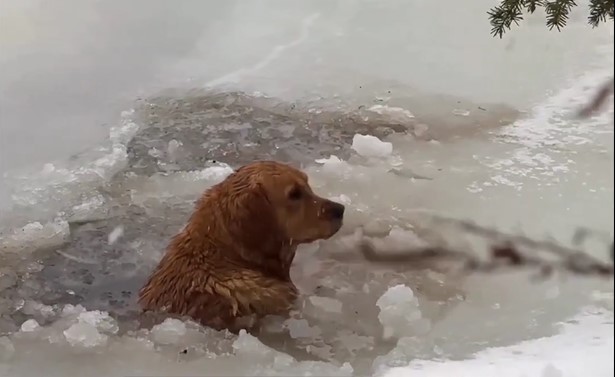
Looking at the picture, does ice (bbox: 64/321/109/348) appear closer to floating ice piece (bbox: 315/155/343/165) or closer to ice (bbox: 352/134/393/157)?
floating ice piece (bbox: 315/155/343/165)

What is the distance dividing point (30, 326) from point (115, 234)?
0.33m

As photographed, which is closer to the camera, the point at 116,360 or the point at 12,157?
the point at 116,360

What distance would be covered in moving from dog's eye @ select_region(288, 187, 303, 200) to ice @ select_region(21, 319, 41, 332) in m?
0.50

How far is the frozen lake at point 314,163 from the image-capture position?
1377mm

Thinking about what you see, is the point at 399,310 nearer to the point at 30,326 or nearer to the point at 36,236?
the point at 30,326

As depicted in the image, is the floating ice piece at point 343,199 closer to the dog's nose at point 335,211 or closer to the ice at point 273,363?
the dog's nose at point 335,211

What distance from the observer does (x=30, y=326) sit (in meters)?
1.54


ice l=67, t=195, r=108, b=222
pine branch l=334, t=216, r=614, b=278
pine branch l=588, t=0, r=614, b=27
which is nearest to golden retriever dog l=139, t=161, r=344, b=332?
ice l=67, t=195, r=108, b=222

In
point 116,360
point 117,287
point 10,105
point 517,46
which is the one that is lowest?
point 116,360

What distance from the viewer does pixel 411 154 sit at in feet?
7.11

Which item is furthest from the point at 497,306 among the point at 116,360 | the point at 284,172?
the point at 116,360

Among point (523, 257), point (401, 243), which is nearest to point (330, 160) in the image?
point (401, 243)

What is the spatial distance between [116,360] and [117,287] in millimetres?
256

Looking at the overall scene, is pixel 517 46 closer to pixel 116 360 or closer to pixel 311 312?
pixel 311 312
